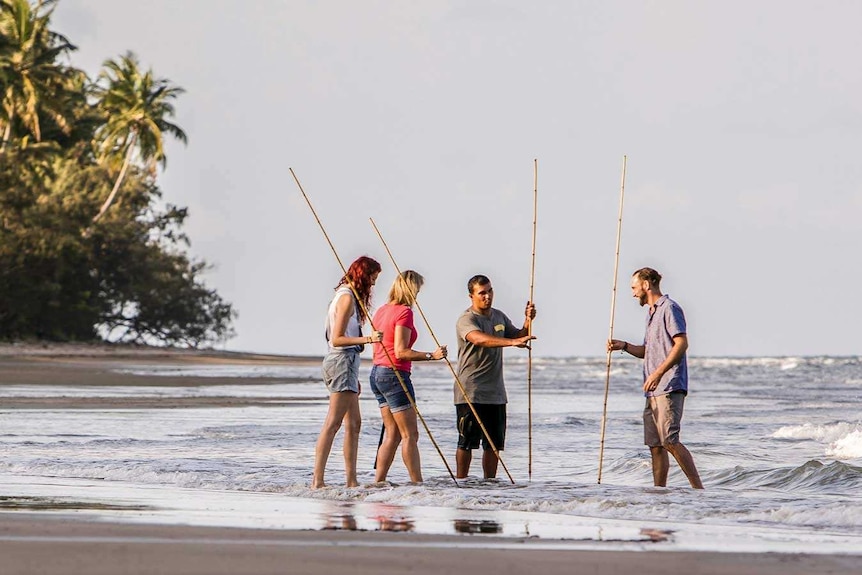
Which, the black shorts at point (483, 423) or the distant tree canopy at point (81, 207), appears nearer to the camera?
the black shorts at point (483, 423)

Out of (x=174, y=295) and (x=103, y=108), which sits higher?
(x=103, y=108)

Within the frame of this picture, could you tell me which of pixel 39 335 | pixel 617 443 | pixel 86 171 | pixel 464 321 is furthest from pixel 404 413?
pixel 86 171

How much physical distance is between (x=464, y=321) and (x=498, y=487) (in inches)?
43.2

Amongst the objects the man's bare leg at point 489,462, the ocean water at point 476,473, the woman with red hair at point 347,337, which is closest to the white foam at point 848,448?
the ocean water at point 476,473

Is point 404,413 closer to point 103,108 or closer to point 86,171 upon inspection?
point 86,171

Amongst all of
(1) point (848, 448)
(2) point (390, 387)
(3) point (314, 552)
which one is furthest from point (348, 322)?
(1) point (848, 448)

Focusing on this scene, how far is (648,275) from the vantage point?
848 cm

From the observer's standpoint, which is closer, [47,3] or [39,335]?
[39,335]

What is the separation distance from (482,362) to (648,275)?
3.95ft

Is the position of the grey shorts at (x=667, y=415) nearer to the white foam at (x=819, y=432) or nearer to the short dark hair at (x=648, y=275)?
the short dark hair at (x=648, y=275)

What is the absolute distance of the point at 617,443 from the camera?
13633 millimetres

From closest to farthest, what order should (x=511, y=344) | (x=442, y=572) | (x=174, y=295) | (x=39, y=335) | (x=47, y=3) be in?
(x=442, y=572) < (x=511, y=344) < (x=39, y=335) < (x=47, y=3) < (x=174, y=295)

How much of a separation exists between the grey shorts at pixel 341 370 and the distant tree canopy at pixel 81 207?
33.7 m

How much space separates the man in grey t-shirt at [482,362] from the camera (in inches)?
342
